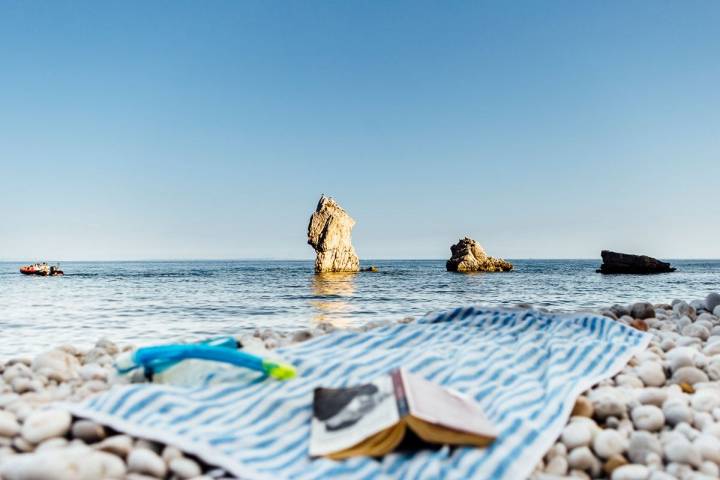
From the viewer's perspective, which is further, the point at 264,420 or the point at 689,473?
the point at 264,420

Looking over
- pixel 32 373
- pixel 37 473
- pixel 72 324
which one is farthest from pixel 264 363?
pixel 72 324

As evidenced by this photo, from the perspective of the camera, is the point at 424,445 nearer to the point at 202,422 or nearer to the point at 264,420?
the point at 264,420

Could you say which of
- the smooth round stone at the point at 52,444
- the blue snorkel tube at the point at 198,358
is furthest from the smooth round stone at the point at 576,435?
the smooth round stone at the point at 52,444

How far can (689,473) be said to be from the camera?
2.11m

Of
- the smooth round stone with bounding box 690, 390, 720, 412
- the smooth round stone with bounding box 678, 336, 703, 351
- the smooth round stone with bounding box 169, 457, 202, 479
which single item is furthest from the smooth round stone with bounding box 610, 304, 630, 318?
the smooth round stone with bounding box 169, 457, 202, 479

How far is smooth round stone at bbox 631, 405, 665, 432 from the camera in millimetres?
2592

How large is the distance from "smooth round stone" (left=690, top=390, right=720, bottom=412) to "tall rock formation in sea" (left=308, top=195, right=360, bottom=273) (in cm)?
4861

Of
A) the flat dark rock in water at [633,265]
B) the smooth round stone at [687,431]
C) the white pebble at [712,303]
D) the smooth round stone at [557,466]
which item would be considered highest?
the flat dark rock in water at [633,265]

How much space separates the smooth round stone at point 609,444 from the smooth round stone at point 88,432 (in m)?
2.27

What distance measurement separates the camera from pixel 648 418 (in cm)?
261

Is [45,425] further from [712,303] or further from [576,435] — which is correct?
[712,303]

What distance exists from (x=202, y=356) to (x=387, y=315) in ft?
28.2

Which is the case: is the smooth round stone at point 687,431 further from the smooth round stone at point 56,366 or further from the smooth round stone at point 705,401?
the smooth round stone at point 56,366

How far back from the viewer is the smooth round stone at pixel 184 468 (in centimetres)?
211
